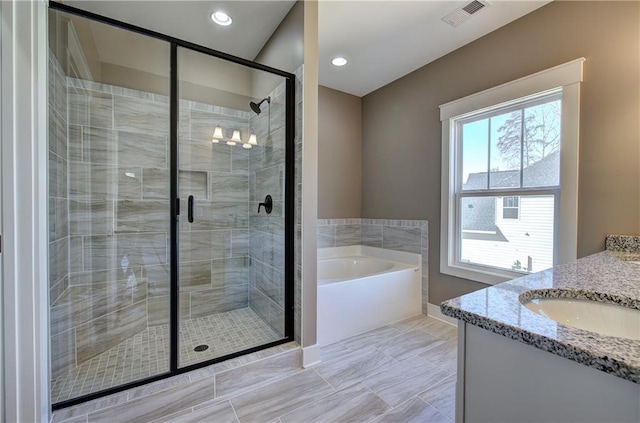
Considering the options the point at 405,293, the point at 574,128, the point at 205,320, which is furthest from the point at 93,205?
the point at 574,128

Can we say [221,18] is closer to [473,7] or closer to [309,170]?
[309,170]

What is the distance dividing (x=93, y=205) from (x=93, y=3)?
1492 mm

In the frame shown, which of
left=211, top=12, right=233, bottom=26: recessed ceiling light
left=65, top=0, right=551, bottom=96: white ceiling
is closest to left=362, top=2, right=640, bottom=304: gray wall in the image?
left=65, top=0, right=551, bottom=96: white ceiling

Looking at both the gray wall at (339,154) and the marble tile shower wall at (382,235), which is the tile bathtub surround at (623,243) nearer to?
the marble tile shower wall at (382,235)

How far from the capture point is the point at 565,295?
0.87 meters

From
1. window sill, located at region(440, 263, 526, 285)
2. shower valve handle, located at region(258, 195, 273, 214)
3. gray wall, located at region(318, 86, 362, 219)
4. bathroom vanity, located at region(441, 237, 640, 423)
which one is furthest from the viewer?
gray wall, located at region(318, 86, 362, 219)

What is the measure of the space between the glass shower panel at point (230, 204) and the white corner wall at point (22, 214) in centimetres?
89

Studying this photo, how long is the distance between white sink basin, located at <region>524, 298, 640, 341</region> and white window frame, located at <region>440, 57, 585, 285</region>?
4.54 feet

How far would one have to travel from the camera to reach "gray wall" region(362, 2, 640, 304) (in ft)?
5.58

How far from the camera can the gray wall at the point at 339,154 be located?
3.37 metres

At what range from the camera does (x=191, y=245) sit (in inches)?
106

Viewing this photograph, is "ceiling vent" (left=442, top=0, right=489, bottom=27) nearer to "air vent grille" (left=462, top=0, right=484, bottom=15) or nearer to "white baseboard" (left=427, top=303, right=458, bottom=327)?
"air vent grille" (left=462, top=0, right=484, bottom=15)

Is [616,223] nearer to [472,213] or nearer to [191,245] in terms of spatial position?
[472,213]

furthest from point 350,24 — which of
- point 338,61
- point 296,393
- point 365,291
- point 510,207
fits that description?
point 296,393
